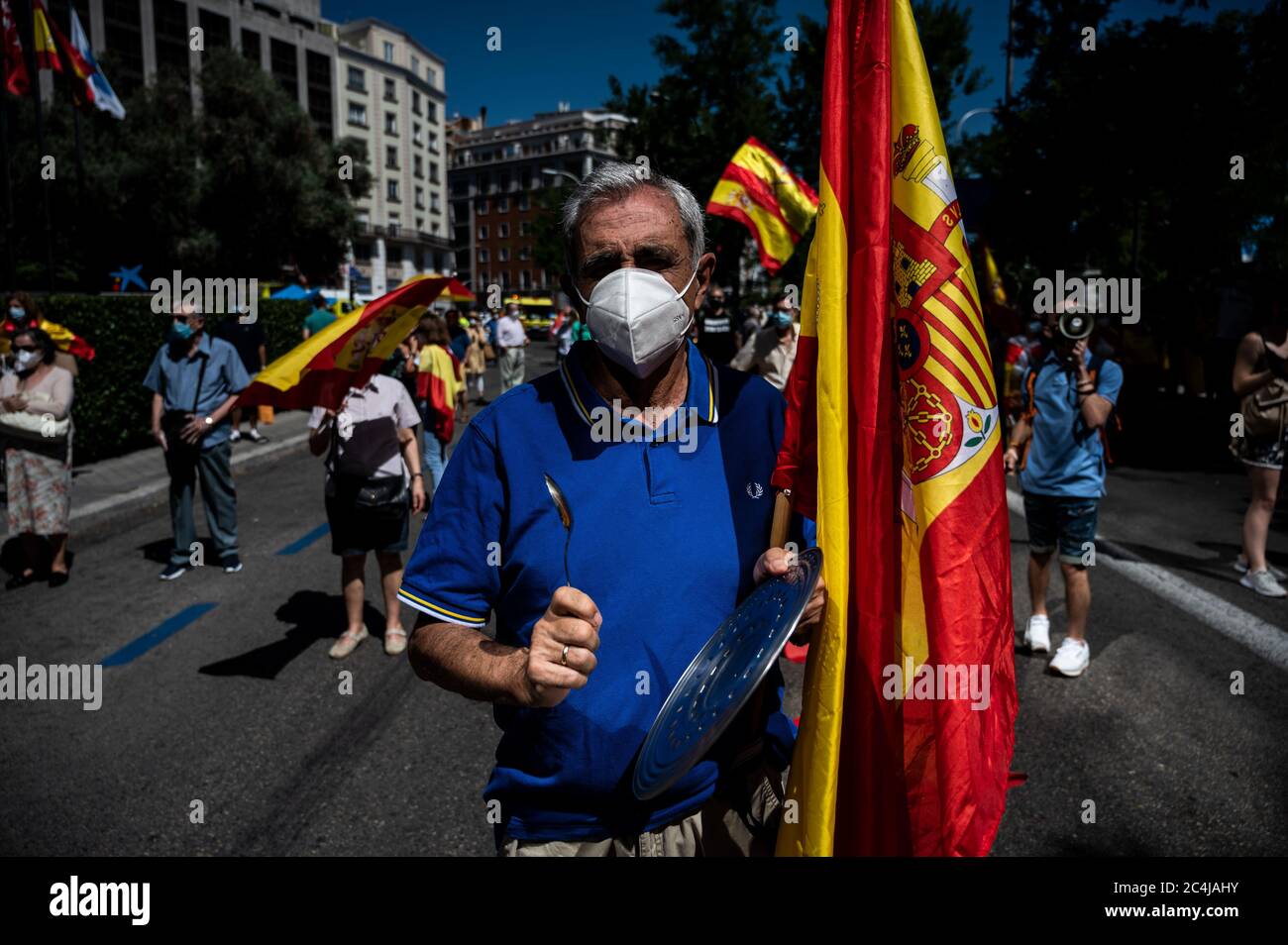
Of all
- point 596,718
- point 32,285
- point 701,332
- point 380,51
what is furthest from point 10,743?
point 380,51

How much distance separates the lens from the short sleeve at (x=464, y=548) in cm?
172

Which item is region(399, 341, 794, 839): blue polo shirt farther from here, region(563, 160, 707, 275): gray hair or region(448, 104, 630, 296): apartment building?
region(448, 104, 630, 296): apartment building

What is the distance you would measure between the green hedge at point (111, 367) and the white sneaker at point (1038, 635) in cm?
1065

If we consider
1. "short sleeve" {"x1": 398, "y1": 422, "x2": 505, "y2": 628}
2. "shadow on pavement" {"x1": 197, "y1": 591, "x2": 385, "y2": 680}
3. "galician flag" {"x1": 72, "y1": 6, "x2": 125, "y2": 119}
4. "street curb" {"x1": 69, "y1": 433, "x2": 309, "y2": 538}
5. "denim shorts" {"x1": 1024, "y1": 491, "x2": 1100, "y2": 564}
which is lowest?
"shadow on pavement" {"x1": 197, "y1": 591, "x2": 385, "y2": 680}

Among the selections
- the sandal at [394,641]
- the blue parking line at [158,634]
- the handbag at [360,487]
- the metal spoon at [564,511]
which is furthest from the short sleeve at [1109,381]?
the blue parking line at [158,634]

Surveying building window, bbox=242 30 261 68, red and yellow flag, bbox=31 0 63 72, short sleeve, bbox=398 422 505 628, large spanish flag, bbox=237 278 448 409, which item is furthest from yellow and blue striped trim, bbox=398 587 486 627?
building window, bbox=242 30 261 68

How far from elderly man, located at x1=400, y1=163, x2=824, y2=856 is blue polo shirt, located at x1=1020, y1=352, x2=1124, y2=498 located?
388 centimetres

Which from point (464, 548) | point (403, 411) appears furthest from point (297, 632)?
point (464, 548)

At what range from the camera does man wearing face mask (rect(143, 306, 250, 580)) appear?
23.7 feet

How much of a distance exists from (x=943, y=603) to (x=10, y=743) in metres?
4.54

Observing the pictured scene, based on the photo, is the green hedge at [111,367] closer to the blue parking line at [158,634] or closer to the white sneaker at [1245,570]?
the blue parking line at [158,634]

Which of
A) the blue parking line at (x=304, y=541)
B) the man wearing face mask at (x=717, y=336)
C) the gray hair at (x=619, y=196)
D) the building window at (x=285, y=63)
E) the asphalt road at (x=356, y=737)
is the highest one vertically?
the building window at (x=285, y=63)

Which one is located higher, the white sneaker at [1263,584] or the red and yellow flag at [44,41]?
the red and yellow flag at [44,41]

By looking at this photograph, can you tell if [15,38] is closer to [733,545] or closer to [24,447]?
[24,447]
